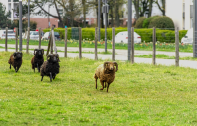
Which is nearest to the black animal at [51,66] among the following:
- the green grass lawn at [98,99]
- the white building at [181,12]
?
the green grass lawn at [98,99]

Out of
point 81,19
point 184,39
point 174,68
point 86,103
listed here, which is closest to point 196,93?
point 86,103

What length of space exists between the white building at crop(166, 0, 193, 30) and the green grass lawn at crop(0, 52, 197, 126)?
1581 inches

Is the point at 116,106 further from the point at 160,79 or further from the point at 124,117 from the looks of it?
the point at 160,79

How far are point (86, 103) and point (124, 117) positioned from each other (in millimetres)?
1585

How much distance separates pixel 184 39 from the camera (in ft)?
111

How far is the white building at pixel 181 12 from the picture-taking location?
53.1 meters

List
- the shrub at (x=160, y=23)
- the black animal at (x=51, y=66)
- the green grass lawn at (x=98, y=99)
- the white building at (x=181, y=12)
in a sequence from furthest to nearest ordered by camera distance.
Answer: the white building at (x=181, y=12)
the shrub at (x=160, y=23)
the black animal at (x=51, y=66)
the green grass lawn at (x=98, y=99)

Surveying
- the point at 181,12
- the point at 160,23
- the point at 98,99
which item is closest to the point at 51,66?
the point at 98,99

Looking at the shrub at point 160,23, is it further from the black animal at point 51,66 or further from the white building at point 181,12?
the black animal at point 51,66

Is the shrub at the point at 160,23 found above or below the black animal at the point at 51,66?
above

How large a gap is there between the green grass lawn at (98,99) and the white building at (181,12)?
4016 cm

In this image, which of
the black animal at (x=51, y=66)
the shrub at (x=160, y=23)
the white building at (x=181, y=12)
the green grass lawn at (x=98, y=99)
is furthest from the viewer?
the white building at (x=181, y=12)

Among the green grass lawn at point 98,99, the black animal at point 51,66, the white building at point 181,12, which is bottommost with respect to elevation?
the green grass lawn at point 98,99

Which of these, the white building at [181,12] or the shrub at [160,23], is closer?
the shrub at [160,23]
